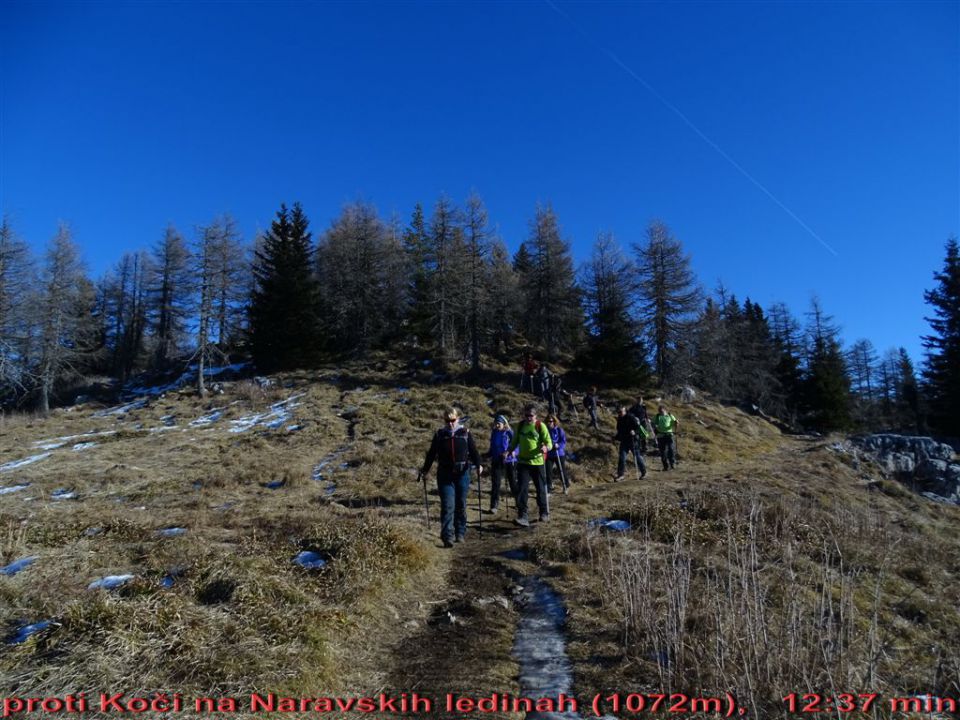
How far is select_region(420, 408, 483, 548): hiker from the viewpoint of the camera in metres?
7.21

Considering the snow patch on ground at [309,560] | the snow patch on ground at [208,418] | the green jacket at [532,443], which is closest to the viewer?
the snow patch on ground at [309,560]

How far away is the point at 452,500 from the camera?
24.3 feet

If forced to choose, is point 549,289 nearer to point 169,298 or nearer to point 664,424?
point 664,424

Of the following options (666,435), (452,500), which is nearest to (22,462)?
(452,500)

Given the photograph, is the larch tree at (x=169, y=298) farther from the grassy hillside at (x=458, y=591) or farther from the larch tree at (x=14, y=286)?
the grassy hillside at (x=458, y=591)

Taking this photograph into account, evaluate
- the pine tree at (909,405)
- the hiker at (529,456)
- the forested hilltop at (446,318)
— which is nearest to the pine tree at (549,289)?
the forested hilltop at (446,318)

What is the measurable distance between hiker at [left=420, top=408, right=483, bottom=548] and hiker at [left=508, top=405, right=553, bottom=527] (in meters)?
1.04

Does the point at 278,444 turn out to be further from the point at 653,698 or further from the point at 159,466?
the point at 653,698

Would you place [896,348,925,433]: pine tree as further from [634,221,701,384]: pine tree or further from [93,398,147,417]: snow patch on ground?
[93,398,147,417]: snow patch on ground

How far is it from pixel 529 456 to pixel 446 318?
2729cm

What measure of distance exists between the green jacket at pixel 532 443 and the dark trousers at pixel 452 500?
4.03 feet

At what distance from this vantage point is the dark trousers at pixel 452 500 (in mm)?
7258

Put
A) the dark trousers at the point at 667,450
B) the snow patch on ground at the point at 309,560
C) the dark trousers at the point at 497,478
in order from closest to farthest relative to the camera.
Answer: the snow patch on ground at the point at 309,560
the dark trousers at the point at 497,478
the dark trousers at the point at 667,450

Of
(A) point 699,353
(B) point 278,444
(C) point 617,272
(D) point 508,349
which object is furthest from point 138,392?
(A) point 699,353
